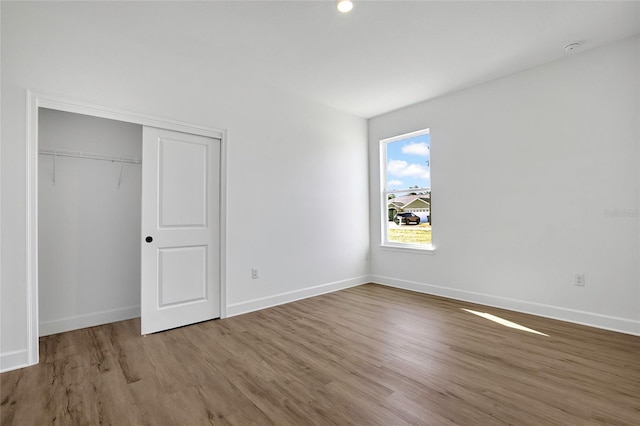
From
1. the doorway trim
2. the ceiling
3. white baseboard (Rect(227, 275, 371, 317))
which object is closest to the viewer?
the doorway trim

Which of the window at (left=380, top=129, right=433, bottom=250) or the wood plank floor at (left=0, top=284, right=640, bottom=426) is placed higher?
the window at (left=380, top=129, right=433, bottom=250)

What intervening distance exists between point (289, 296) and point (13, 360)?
256cm

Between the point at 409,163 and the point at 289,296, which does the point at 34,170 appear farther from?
the point at 409,163

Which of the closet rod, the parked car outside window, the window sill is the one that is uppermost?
the closet rod

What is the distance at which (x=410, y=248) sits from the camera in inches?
180

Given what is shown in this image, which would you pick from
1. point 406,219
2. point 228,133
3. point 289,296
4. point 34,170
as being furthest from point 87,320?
point 406,219

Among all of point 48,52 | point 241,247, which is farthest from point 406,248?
point 48,52

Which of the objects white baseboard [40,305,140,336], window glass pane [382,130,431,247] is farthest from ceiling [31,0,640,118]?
white baseboard [40,305,140,336]

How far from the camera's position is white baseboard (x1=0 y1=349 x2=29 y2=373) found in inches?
86.3

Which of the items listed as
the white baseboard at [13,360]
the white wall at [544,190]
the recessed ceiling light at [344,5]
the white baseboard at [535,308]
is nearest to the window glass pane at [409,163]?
the white wall at [544,190]

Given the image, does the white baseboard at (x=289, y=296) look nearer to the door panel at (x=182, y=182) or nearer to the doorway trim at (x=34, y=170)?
the door panel at (x=182, y=182)

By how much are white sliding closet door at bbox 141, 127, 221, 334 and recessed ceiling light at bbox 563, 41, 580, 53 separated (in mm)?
3754

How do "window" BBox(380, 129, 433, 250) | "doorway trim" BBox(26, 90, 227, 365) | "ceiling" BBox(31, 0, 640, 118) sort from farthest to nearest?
1. "window" BBox(380, 129, 433, 250)
2. "ceiling" BBox(31, 0, 640, 118)
3. "doorway trim" BBox(26, 90, 227, 365)

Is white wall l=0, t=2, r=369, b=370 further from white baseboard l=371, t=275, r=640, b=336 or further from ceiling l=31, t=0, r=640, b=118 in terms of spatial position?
white baseboard l=371, t=275, r=640, b=336
